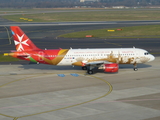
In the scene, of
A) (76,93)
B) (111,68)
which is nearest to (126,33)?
(111,68)

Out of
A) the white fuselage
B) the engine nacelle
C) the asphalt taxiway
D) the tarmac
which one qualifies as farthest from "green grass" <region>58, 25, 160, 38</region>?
the engine nacelle

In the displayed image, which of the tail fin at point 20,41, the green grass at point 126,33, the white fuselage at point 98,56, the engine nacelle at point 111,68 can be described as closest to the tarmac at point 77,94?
the engine nacelle at point 111,68

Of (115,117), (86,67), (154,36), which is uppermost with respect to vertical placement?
(154,36)

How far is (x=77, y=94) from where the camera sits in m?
46.4

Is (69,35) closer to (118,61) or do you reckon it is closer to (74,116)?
(118,61)

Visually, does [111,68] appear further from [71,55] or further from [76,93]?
[76,93]

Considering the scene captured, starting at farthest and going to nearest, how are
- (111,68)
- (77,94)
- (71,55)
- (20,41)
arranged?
(20,41)
(71,55)
(111,68)
(77,94)

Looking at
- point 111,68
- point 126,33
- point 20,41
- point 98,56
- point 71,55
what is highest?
point 126,33

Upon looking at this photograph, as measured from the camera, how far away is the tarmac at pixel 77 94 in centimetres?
3725

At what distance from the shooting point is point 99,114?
121ft

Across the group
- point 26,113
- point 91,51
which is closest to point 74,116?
point 26,113

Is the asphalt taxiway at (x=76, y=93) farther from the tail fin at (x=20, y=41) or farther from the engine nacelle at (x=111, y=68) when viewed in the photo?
the tail fin at (x=20, y=41)

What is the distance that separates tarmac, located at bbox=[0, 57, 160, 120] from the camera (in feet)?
122

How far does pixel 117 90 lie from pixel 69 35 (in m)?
74.1
